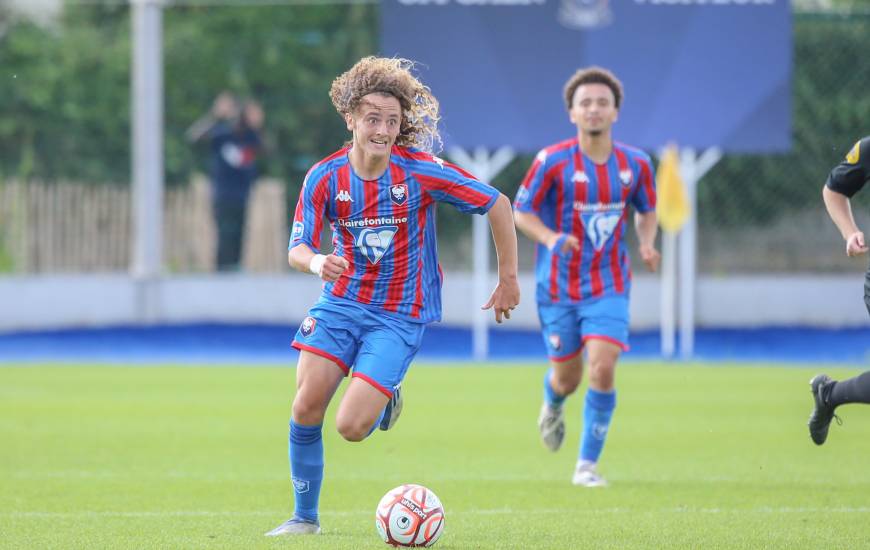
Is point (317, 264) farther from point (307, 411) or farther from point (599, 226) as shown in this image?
point (599, 226)

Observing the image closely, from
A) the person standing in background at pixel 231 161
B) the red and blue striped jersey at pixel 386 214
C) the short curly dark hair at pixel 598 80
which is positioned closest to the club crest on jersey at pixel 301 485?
the red and blue striped jersey at pixel 386 214

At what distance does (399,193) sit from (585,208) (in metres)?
2.51

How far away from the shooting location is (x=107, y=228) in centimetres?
1938

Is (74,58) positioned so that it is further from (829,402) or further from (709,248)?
(829,402)

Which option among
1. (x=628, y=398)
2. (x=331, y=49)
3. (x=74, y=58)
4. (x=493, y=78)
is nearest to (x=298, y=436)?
(x=628, y=398)

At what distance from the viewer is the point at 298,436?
6633 millimetres

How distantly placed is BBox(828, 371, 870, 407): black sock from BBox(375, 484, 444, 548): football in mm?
2066

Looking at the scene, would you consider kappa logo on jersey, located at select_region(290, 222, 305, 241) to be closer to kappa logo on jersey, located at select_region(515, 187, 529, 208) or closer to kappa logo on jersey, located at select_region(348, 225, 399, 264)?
kappa logo on jersey, located at select_region(348, 225, 399, 264)

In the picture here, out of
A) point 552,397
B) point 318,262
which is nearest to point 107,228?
point 552,397

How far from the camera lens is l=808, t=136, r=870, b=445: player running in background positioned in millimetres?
6883

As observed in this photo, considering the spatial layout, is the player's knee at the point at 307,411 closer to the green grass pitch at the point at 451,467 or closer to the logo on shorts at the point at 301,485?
the logo on shorts at the point at 301,485

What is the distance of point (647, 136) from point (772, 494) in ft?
30.4

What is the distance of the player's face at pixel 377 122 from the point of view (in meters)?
6.59

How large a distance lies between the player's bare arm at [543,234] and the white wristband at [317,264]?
224cm
